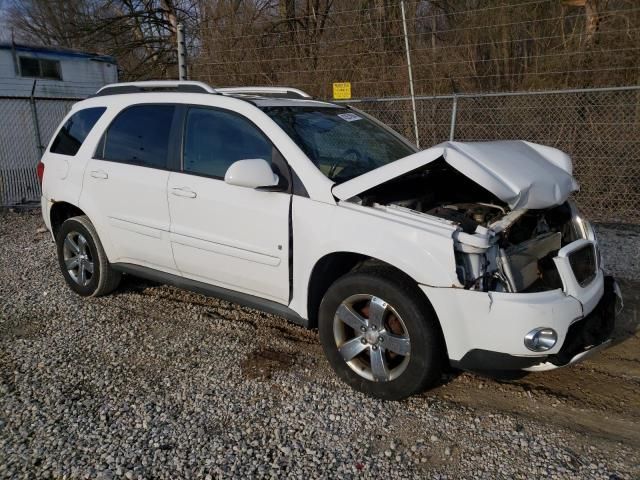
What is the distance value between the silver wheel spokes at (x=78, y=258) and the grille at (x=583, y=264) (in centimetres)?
396

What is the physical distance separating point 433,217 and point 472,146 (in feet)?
1.82

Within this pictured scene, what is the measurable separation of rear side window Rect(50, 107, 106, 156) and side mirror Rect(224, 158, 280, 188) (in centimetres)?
205

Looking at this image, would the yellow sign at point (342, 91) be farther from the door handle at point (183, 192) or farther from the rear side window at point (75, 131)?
the door handle at point (183, 192)

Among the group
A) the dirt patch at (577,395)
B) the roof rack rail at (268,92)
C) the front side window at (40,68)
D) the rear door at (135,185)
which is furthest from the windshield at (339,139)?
the front side window at (40,68)

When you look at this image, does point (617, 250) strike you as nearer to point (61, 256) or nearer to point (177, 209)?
point (177, 209)

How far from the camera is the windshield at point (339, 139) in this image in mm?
3742

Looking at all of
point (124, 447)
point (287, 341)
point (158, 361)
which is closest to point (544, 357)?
point (287, 341)

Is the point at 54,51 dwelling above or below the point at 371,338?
above

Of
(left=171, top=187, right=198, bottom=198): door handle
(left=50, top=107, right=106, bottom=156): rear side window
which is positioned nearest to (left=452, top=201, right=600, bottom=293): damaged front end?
(left=171, top=187, right=198, bottom=198): door handle

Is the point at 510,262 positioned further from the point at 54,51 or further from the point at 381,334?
the point at 54,51

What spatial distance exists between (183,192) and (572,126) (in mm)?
6434

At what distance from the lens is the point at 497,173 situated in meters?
3.12

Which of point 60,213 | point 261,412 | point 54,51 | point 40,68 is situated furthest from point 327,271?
point 54,51

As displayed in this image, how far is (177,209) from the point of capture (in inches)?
159
